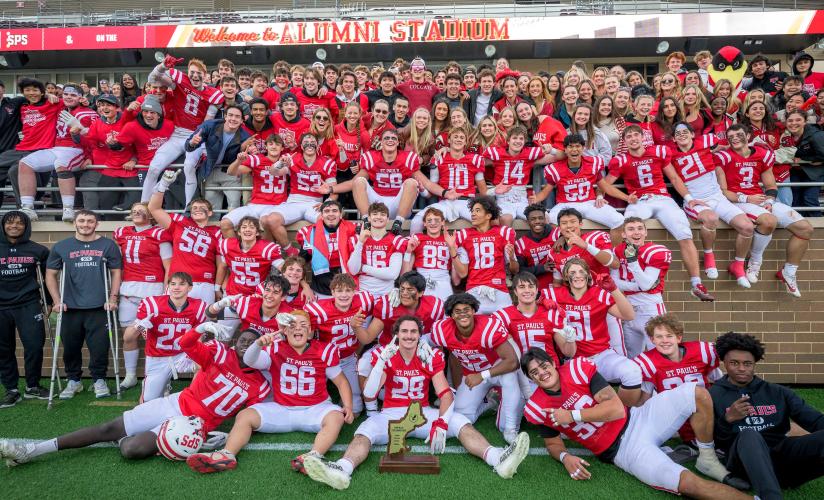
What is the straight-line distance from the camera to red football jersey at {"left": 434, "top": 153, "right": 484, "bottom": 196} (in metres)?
6.11

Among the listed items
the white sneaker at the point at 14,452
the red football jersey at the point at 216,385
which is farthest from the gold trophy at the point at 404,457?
the white sneaker at the point at 14,452

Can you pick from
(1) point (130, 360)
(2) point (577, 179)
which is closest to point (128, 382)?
(1) point (130, 360)

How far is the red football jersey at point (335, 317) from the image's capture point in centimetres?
480

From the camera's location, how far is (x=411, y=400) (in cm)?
453

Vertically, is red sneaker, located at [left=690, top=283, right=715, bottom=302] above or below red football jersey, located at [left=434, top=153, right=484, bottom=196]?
below

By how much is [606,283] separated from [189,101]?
554 cm

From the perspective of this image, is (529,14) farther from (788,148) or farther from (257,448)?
(257,448)

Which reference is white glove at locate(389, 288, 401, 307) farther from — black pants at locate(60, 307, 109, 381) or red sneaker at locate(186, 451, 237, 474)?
black pants at locate(60, 307, 109, 381)

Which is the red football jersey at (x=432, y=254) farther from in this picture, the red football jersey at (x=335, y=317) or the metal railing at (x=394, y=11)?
the metal railing at (x=394, y=11)

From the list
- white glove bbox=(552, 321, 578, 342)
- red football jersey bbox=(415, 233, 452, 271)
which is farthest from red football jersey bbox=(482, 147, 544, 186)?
white glove bbox=(552, 321, 578, 342)

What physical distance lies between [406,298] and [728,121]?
5.19m

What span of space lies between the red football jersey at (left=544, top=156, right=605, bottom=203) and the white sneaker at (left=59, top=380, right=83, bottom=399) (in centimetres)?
554

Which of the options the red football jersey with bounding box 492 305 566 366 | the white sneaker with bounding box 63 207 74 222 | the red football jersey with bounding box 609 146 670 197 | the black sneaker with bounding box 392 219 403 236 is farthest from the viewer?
the white sneaker with bounding box 63 207 74 222

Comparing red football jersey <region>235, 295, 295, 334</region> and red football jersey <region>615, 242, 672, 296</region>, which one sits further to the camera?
red football jersey <region>615, 242, 672, 296</region>
